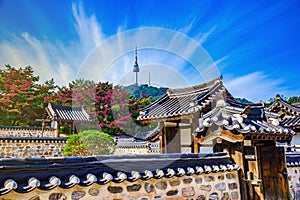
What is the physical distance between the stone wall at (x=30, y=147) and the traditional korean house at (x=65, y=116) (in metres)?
4.34

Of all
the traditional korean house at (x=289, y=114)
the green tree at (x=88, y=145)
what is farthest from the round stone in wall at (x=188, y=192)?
the traditional korean house at (x=289, y=114)

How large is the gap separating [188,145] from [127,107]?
17684 millimetres

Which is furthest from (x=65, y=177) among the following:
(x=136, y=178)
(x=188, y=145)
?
(x=188, y=145)

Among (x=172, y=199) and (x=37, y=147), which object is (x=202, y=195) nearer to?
(x=172, y=199)

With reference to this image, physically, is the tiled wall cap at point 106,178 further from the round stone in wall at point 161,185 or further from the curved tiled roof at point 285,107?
the curved tiled roof at point 285,107

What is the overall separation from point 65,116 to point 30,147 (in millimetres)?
6093

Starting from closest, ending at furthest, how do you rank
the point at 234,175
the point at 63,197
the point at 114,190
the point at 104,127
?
the point at 63,197 → the point at 114,190 → the point at 234,175 → the point at 104,127

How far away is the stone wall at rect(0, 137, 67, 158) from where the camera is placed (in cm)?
1316

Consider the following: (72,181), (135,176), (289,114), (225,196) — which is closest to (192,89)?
(225,196)

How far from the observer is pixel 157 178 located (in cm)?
330

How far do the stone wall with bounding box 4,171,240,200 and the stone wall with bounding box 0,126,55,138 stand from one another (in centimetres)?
1724

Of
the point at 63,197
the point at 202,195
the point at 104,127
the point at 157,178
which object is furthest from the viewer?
the point at 104,127

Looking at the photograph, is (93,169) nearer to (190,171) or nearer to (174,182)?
(174,182)

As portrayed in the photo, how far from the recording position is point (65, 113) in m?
20.4
